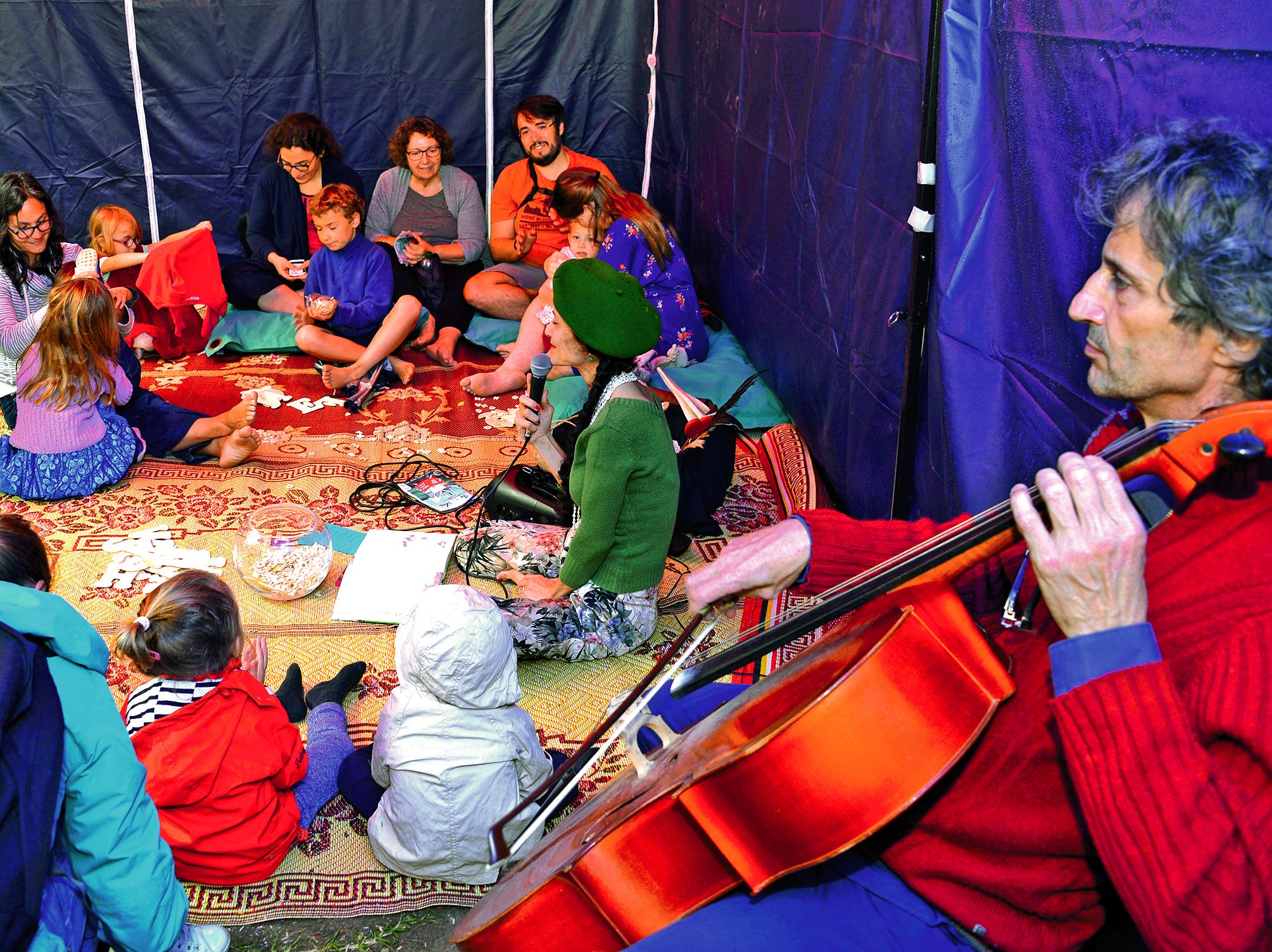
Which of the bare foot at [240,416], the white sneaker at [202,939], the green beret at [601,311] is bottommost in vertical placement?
the white sneaker at [202,939]

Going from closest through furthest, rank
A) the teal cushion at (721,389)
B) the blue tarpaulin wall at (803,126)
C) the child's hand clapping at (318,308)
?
1. the blue tarpaulin wall at (803,126)
2. the teal cushion at (721,389)
3. the child's hand clapping at (318,308)

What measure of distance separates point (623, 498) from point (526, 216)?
3.22 meters

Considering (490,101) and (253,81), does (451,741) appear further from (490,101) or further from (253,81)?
(253,81)

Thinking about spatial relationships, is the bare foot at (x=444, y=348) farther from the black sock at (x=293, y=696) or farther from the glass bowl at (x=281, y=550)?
the black sock at (x=293, y=696)

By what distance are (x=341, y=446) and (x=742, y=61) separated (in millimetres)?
2392

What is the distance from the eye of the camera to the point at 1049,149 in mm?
2066

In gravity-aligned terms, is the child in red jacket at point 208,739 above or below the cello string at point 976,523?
below

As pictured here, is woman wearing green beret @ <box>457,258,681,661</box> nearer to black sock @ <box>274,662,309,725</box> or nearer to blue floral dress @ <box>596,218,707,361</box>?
black sock @ <box>274,662,309,725</box>

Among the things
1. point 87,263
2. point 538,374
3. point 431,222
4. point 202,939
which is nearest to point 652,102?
point 431,222

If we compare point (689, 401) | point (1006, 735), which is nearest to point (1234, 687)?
point (1006, 735)

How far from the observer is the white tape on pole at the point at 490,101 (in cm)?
589

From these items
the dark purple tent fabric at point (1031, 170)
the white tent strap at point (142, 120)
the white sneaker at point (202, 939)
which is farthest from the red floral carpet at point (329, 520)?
the white tent strap at point (142, 120)

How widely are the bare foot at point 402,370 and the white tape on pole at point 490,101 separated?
1.23 m

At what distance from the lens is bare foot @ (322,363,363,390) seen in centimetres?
467
